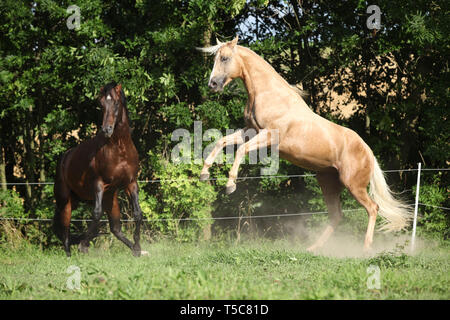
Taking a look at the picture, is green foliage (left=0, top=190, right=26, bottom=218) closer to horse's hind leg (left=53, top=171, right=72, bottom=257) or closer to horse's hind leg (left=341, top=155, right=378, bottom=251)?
horse's hind leg (left=53, top=171, right=72, bottom=257)

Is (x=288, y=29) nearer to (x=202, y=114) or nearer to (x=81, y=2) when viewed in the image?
(x=202, y=114)

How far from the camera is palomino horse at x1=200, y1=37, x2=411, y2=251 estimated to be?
7027mm

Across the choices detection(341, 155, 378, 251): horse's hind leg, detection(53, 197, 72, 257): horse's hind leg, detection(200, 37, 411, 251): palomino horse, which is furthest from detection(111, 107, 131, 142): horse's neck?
detection(341, 155, 378, 251): horse's hind leg

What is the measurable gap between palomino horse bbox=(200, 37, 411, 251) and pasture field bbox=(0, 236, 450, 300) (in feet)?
3.96

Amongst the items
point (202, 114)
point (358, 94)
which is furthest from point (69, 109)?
point (358, 94)

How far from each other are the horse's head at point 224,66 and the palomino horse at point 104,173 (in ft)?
4.22

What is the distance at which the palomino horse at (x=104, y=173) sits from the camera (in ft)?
22.4

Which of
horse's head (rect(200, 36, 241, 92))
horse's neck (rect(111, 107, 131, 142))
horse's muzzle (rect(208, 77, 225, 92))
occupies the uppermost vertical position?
horse's head (rect(200, 36, 241, 92))

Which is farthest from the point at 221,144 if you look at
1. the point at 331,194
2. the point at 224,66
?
the point at 331,194

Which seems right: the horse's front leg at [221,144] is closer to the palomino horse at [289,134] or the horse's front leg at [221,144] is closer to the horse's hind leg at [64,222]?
the palomino horse at [289,134]

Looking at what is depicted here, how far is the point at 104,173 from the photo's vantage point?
23.1 ft

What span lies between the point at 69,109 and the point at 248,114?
4488mm

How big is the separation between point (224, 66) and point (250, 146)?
3.97ft

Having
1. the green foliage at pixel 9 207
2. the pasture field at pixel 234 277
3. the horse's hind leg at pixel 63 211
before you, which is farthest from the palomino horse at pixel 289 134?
the green foliage at pixel 9 207
